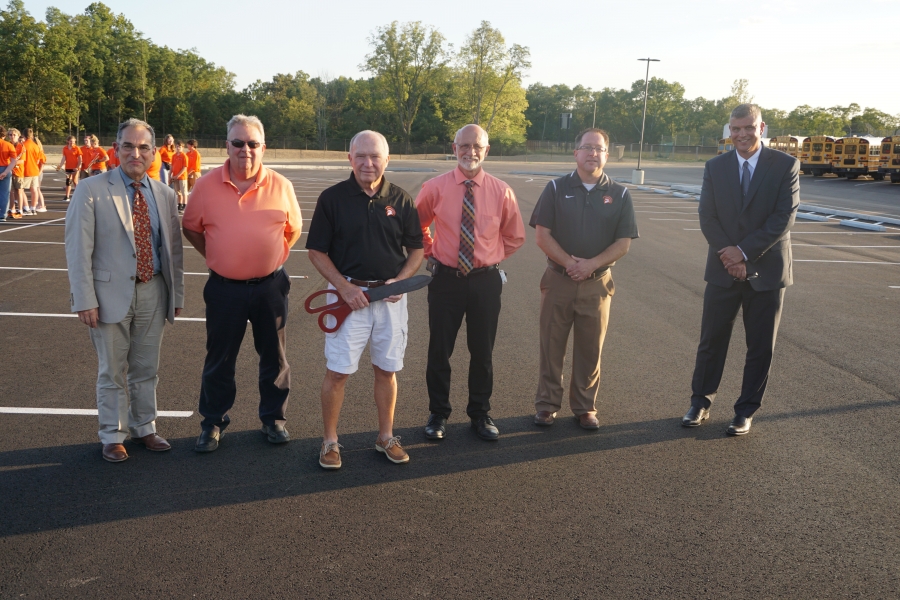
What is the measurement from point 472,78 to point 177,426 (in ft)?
304

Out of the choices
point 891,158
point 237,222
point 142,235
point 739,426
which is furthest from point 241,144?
point 891,158

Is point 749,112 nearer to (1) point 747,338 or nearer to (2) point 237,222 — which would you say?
(1) point 747,338

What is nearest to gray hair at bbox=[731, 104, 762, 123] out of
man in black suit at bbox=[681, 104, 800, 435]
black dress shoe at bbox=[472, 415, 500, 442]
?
man in black suit at bbox=[681, 104, 800, 435]

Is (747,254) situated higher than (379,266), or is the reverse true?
(747,254)

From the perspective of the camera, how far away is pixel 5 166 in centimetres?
1571

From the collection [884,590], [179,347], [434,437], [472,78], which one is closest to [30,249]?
[179,347]

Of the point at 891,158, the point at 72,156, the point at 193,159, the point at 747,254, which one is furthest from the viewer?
the point at 891,158

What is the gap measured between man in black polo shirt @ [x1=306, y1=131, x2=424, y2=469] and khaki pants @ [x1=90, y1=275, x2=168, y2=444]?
115 cm

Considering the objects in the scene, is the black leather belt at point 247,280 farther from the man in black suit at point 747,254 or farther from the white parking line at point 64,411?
the man in black suit at point 747,254

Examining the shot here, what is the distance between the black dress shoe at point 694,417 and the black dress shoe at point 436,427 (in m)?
1.77

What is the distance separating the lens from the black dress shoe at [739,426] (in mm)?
5227

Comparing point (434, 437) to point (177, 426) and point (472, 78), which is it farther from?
point (472, 78)

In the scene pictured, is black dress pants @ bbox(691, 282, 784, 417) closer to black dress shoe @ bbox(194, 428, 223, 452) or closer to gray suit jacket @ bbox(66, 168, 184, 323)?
black dress shoe @ bbox(194, 428, 223, 452)

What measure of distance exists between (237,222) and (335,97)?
99.6 meters
